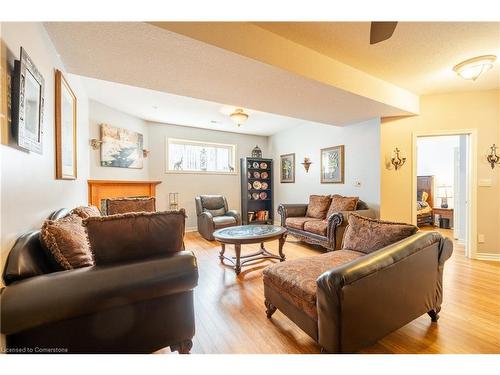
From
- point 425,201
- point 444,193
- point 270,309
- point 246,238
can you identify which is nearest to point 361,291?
point 270,309

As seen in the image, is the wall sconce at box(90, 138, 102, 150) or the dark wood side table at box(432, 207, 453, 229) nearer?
the wall sconce at box(90, 138, 102, 150)

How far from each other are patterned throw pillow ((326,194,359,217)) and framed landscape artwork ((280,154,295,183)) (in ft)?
5.51

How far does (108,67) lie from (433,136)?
443 centimetres

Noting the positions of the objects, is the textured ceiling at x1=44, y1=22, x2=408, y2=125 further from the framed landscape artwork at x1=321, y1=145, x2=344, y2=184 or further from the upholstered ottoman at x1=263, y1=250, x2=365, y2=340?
the upholstered ottoman at x1=263, y1=250, x2=365, y2=340

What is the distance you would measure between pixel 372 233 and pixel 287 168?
12.7 feet

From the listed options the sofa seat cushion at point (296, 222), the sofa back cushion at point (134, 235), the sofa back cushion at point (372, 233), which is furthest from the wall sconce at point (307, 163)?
the sofa back cushion at point (134, 235)

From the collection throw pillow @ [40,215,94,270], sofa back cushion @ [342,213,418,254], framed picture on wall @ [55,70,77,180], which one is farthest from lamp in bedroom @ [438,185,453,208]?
framed picture on wall @ [55,70,77,180]

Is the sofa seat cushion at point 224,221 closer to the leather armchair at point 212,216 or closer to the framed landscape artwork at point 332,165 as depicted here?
the leather armchair at point 212,216

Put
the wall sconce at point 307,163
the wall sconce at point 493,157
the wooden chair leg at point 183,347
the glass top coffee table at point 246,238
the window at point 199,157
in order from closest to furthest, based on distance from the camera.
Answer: the wooden chair leg at point 183,347 → the glass top coffee table at point 246,238 → the wall sconce at point 493,157 → the wall sconce at point 307,163 → the window at point 199,157

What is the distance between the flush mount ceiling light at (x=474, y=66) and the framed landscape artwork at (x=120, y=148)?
17.1 ft

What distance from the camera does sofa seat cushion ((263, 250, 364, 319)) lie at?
1.43 m

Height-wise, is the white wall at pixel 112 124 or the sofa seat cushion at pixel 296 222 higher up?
the white wall at pixel 112 124

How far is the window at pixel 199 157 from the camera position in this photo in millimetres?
5230
